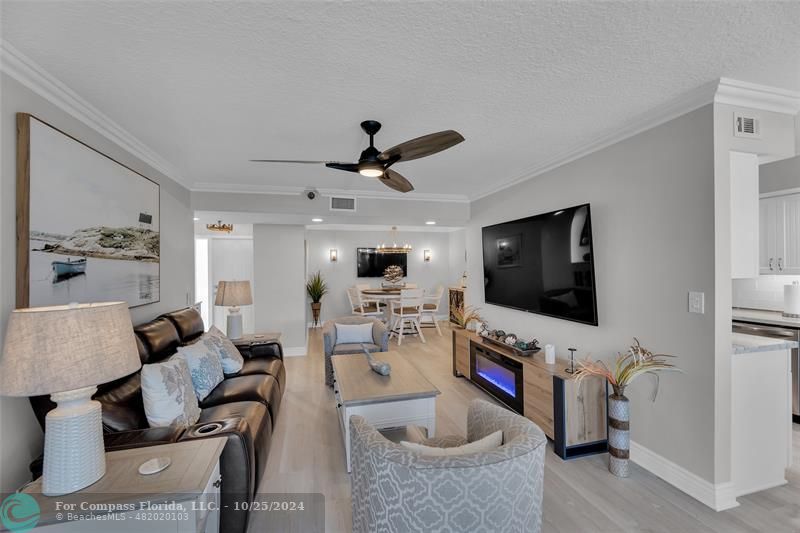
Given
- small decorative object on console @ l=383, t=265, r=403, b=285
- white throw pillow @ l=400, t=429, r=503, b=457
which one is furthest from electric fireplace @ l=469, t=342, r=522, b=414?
small decorative object on console @ l=383, t=265, r=403, b=285

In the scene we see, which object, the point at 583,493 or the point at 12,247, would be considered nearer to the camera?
the point at 12,247

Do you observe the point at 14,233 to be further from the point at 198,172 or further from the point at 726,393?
the point at 726,393

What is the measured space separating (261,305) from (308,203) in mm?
1972

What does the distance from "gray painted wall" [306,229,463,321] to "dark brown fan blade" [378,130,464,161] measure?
20.3 feet

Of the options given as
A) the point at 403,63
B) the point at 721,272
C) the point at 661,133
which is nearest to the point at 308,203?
the point at 403,63

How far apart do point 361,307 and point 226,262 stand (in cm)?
302

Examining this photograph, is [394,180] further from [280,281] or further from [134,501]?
[280,281]

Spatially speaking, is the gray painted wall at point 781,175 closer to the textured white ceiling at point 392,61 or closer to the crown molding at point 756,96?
the crown molding at point 756,96

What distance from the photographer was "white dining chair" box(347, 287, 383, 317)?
6.94m

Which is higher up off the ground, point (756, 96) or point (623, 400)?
point (756, 96)

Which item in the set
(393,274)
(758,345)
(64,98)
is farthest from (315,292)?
(758,345)

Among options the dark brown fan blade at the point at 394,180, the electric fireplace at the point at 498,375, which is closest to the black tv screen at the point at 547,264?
the electric fireplace at the point at 498,375

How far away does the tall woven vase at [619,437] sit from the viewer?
2238mm

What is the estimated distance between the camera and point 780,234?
329cm
